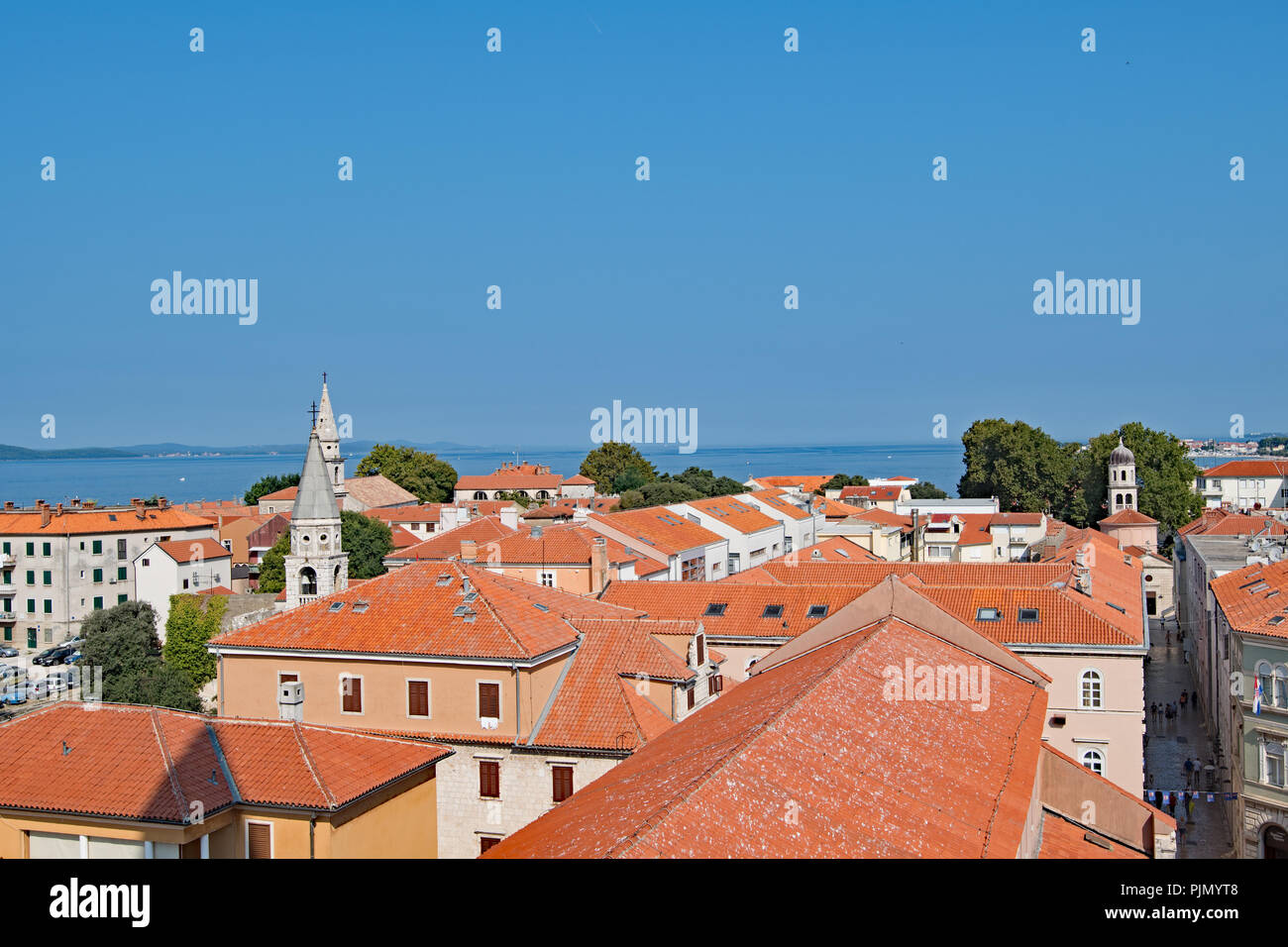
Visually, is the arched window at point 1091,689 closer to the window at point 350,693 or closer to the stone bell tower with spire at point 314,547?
the window at point 350,693

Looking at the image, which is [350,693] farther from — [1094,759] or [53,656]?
[53,656]

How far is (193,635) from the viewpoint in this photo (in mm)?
50906

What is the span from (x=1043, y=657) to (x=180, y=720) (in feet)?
71.0

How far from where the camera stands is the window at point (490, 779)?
69.9ft

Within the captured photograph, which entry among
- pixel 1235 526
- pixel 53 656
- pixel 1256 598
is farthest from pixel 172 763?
pixel 1235 526

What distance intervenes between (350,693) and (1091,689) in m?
19.5

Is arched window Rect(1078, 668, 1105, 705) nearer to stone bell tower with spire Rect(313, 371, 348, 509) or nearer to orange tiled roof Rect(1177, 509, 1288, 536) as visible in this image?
orange tiled roof Rect(1177, 509, 1288, 536)

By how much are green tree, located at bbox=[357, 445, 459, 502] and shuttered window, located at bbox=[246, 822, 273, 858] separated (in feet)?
323

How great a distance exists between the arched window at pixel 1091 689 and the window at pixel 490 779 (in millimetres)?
16093
